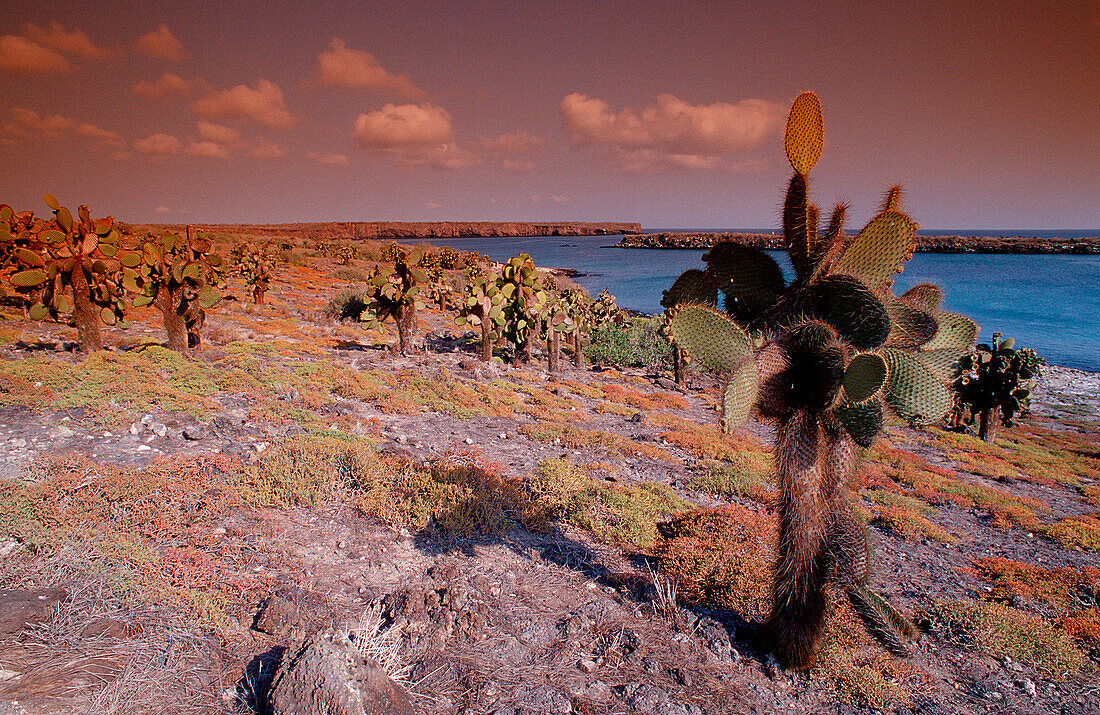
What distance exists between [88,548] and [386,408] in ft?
17.2

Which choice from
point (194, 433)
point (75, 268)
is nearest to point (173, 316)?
point (75, 268)

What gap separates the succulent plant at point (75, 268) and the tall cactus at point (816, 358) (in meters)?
12.2

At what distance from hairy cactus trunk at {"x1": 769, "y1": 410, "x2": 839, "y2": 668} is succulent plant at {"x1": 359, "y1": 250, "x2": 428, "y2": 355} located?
11.6m

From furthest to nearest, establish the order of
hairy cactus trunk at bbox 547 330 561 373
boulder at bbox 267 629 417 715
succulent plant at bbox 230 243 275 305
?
succulent plant at bbox 230 243 275 305
hairy cactus trunk at bbox 547 330 561 373
boulder at bbox 267 629 417 715

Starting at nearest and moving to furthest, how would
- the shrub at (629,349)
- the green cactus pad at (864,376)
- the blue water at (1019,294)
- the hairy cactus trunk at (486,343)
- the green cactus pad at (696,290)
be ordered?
the green cactus pad at (864,376) < the green cactus pad at (696,290) < the hairy cactus trunk at (486,343) < the shrub at (629,349) < the blue water at (1019,294)

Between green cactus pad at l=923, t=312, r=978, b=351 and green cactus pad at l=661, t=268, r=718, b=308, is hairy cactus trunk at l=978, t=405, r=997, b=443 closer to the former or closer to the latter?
green cactus pad at l=923, t=312, r=978, b=351

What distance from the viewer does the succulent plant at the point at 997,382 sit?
1451 centimetres

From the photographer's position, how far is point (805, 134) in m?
3.41

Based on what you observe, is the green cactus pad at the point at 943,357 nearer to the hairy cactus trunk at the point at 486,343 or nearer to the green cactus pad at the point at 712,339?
the green cactus pad at the point at 712,339

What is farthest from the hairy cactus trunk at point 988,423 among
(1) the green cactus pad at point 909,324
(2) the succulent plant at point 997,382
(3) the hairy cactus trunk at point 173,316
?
(3) the hairy cactus trunk at point 173,316

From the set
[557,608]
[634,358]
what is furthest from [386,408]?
[634,358]

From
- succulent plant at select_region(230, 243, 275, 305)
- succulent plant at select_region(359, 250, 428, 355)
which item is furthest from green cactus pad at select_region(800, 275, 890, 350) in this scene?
succulent plant at select_region(230, 243, 275, 305)

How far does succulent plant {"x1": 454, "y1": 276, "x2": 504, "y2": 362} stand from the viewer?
14.1 metres

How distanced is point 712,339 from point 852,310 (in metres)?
0.90
